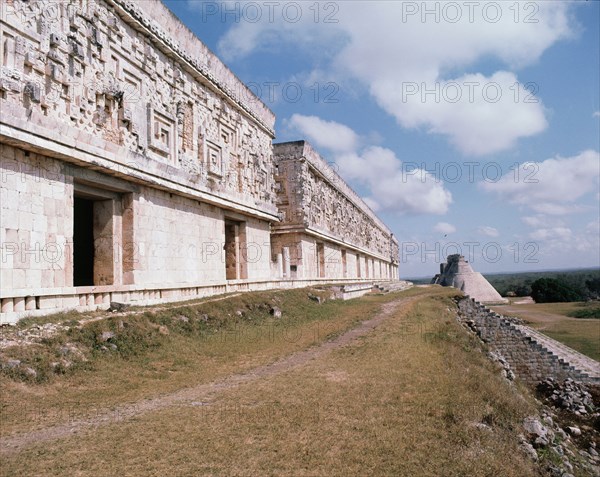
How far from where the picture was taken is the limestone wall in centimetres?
1623

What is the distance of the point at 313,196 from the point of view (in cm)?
2412

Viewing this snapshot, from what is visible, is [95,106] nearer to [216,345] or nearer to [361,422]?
[216,345]

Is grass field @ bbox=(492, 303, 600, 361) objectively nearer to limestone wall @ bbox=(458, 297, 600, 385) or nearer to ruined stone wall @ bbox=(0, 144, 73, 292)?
limestone wall @ bbox=(458, 297, 600, 385)

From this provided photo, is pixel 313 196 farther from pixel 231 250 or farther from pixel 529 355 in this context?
pixel 529 355

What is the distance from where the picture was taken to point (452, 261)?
52344mm

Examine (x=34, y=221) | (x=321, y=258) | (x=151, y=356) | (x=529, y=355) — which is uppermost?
(x=34, y=221)

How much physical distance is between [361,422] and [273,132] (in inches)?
620

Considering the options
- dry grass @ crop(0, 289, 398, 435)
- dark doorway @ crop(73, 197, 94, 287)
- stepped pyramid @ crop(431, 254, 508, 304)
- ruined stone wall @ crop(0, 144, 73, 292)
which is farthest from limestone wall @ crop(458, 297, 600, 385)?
stepped pyramid @ crop(431, 254, 508, 304)

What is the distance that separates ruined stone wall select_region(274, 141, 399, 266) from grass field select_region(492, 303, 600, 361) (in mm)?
13131

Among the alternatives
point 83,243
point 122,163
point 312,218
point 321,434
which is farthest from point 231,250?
point 321,434

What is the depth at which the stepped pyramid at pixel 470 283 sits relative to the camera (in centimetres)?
4462

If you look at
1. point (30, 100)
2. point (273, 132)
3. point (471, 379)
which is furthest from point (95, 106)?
point (273, 132)

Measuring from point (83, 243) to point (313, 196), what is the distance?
14.2 m

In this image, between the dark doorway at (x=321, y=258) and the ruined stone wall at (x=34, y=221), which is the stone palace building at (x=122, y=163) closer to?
the ruined stone wall at (x=34, y=221)
